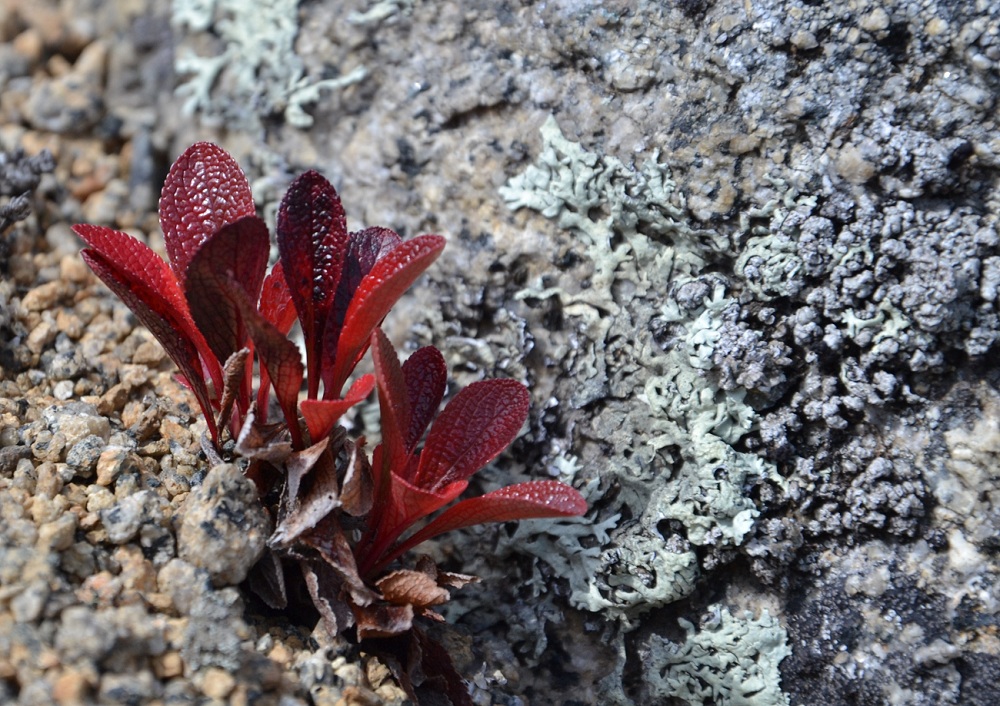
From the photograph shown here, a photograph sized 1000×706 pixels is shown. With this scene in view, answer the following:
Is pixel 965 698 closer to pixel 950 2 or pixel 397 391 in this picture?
pixel 397 391

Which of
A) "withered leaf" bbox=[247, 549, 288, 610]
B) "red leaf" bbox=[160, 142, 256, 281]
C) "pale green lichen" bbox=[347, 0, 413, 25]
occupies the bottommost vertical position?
"withered leaf" bbox=[247, 549, 288, 610]

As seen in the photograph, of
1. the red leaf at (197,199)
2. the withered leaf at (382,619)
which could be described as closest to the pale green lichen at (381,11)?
the red leaf at (197,199)

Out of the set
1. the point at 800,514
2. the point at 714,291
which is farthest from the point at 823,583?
the point at 714,291

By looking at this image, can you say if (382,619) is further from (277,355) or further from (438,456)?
(277,355)

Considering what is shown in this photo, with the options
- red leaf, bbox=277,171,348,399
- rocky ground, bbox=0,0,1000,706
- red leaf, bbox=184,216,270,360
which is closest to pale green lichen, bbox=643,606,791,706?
rocky ground, bbox=0,0,1000,706

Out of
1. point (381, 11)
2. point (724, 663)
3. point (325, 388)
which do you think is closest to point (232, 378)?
point (325, 388)

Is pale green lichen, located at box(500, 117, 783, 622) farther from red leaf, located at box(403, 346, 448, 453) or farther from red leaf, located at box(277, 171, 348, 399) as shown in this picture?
red leaf, located at box(277, 171, 348, 399)

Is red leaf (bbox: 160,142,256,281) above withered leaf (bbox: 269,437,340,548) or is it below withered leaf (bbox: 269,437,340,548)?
above

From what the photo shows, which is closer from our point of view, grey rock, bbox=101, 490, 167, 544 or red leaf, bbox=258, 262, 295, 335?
grey rock, bbox=101, 490, 167, 544
